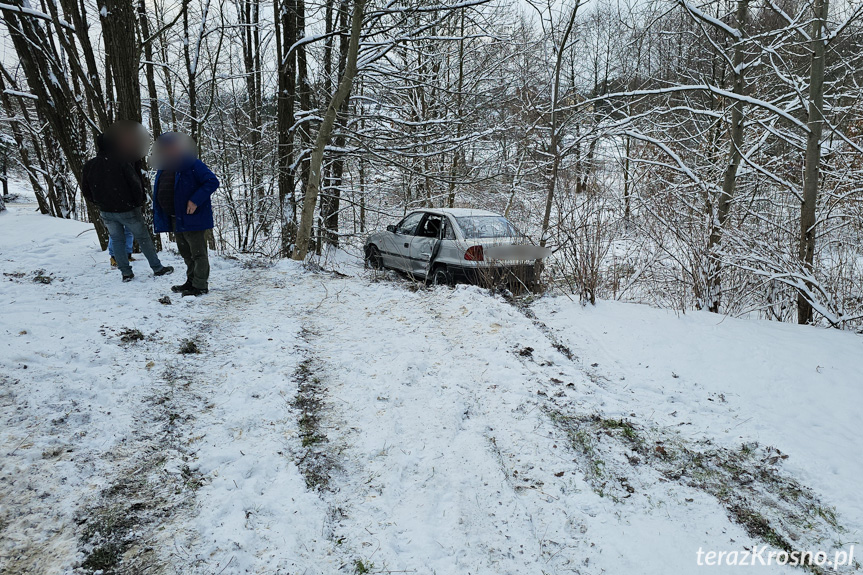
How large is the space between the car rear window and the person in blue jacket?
3.77 meters

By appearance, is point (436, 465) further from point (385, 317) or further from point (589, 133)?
point (589, 133)

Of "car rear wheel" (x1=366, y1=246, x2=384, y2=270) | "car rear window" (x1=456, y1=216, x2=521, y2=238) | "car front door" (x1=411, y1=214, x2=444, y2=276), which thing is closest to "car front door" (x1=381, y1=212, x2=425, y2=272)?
"car front door" (x1=411, y1=214, x2=444, y2=276)

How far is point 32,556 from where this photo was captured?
6.14 ft

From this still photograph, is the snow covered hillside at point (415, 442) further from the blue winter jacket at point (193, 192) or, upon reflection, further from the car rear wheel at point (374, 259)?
the car rear wheel at point (374, 259)

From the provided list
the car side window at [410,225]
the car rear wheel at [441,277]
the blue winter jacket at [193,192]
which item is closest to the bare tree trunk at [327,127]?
the car side window at [410,225]

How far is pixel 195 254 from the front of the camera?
544 cm

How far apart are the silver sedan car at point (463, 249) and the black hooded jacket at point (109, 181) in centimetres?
434

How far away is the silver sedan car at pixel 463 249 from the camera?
21.6 feet

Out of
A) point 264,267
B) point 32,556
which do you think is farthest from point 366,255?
point 32,556

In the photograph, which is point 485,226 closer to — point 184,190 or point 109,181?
point 184,190

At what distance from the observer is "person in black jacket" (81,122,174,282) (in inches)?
218

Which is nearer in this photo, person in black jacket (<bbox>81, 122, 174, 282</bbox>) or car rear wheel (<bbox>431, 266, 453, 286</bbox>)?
person in black jacket (<bbox>81, 122, 174, 282</bbox>)

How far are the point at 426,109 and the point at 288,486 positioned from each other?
1398cm

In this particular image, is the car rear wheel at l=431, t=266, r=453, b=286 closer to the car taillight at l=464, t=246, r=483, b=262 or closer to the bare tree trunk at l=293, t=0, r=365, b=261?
the car taillight at l=464, t=246, r=483, b=262
